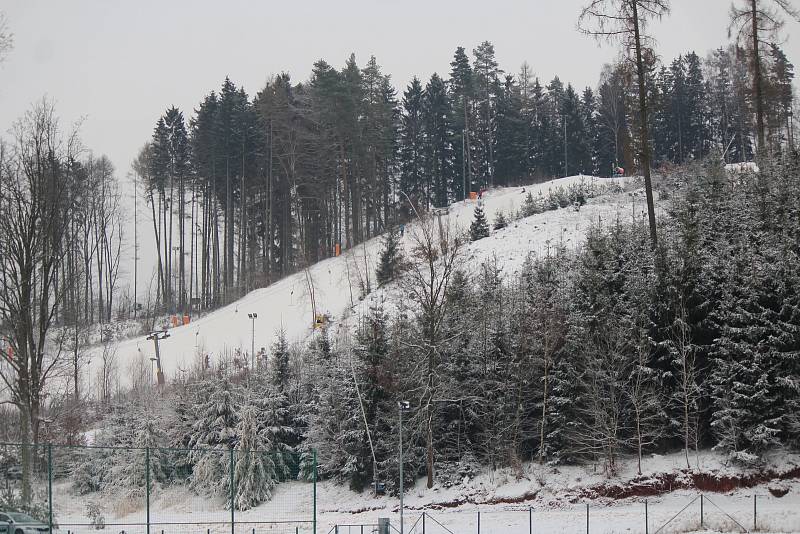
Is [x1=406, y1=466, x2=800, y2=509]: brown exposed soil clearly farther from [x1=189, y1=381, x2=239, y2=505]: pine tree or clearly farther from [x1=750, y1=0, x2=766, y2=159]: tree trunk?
Result: [x1=750, y1=0, x2=766, y2=159]: tree trunk

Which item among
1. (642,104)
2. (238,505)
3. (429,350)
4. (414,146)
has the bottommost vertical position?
(238,505)

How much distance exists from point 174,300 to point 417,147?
107ft

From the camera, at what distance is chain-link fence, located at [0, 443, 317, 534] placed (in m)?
22.6

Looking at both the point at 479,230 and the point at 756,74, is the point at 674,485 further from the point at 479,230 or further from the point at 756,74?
the point at 479,230

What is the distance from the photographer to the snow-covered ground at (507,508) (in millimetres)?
Result: 25016

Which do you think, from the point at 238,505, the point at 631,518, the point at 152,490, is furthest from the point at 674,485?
the point at 152,490

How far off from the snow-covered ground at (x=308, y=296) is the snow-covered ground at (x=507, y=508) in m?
15.1

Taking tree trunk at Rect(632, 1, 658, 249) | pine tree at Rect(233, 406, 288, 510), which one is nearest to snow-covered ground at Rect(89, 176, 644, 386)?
pine tree at Rect(233, 406, 288, 510)

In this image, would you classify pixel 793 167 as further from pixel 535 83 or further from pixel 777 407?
pixel 535 83

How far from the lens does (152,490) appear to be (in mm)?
29312

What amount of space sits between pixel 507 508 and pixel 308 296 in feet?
102

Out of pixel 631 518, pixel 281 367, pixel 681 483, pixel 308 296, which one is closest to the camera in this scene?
pixel 631 518

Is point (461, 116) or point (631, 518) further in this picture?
point (461, 116)

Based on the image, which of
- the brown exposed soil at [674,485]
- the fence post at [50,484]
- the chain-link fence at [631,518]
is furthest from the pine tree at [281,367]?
the fence post at [50,484]
